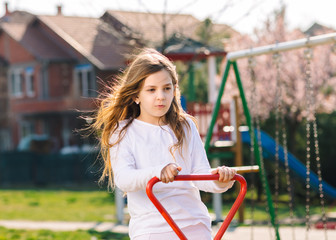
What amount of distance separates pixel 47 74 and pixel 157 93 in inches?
1149

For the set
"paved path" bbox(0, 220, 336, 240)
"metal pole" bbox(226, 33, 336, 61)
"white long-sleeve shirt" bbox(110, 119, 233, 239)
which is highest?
"metal pole" bbox(226, 33, 336, 61)

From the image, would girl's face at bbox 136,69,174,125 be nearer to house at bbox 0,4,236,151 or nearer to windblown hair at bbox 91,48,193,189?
windblown hair at bbox 91,48,193,189

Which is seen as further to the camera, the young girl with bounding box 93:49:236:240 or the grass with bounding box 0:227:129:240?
the grass with bounding box 0:227:129:240

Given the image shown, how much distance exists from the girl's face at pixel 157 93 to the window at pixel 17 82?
30715 mm

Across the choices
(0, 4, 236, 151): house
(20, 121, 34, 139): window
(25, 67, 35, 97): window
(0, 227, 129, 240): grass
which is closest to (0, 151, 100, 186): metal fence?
(0, 4, 236, 151): house

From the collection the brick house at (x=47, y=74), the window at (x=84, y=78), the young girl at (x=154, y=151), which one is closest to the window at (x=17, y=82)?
the brick house at (x=47, y=74)

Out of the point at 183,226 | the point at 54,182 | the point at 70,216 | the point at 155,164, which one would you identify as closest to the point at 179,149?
Result: the point at 155,164

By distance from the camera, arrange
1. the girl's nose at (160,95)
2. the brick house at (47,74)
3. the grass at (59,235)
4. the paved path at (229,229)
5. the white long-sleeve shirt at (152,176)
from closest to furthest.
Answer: the white long-sleeve shirt at (152,176) → the girl's nose at (160,95) → the paved path at (229,229) → the grass at (59,235) → the brick house at (47,74)

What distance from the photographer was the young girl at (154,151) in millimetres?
3197

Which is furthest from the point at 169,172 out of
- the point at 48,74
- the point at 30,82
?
the point at 30,82

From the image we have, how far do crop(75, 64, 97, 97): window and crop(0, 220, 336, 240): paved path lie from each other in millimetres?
18904

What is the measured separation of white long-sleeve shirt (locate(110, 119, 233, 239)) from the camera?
3193mm

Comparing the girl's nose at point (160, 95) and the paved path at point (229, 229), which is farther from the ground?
the girl's nose at point (160, 95)

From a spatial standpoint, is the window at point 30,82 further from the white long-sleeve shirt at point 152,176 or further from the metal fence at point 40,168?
the white long-sleeve shirt at point 152,176
